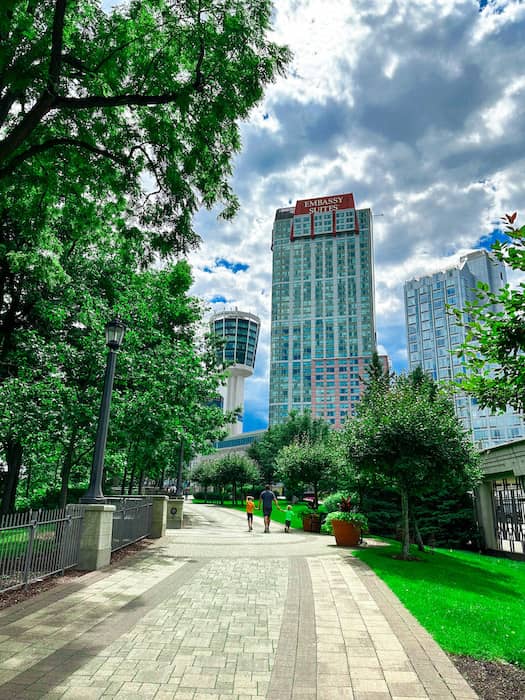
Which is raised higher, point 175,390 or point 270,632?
point 175,390

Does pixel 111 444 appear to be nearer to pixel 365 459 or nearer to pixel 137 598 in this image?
pixel 365 459

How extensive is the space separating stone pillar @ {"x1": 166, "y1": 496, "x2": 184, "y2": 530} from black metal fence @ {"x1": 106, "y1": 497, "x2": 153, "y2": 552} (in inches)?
209

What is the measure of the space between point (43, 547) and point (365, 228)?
600 feet

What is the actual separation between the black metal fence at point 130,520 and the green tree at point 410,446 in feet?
20.7

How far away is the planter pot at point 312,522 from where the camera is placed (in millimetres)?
20891

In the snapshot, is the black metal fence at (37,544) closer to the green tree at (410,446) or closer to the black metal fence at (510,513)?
the green tree at (410,446)

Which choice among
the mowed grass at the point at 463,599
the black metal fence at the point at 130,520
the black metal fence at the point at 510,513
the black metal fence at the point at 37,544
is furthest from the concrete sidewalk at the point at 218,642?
the black metal fence at the point at 510,513

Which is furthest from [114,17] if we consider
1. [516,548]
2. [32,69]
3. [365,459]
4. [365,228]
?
[365,228]

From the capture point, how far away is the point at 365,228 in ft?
589

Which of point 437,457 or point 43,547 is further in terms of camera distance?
point 437,457

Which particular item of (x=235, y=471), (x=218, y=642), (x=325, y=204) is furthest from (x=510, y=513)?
(x=325, y=204)

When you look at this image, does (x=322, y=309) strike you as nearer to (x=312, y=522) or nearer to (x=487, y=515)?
(x=312, y=522)

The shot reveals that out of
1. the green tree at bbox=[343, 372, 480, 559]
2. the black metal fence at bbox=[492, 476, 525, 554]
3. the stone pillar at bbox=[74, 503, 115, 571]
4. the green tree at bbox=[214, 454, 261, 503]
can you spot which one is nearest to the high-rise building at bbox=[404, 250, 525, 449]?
the green tree at bbox=[214, 454, 261, 503]

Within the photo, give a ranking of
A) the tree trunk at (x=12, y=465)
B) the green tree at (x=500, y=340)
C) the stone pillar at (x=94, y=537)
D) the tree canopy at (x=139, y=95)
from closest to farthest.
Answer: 1. the green tree at (x=500, y=340)
2. the tree canopy at (x=139, y=95)
3. the stone pillar at (x=94, y=537)
4. the tree trunk at (x=12, y=465)
